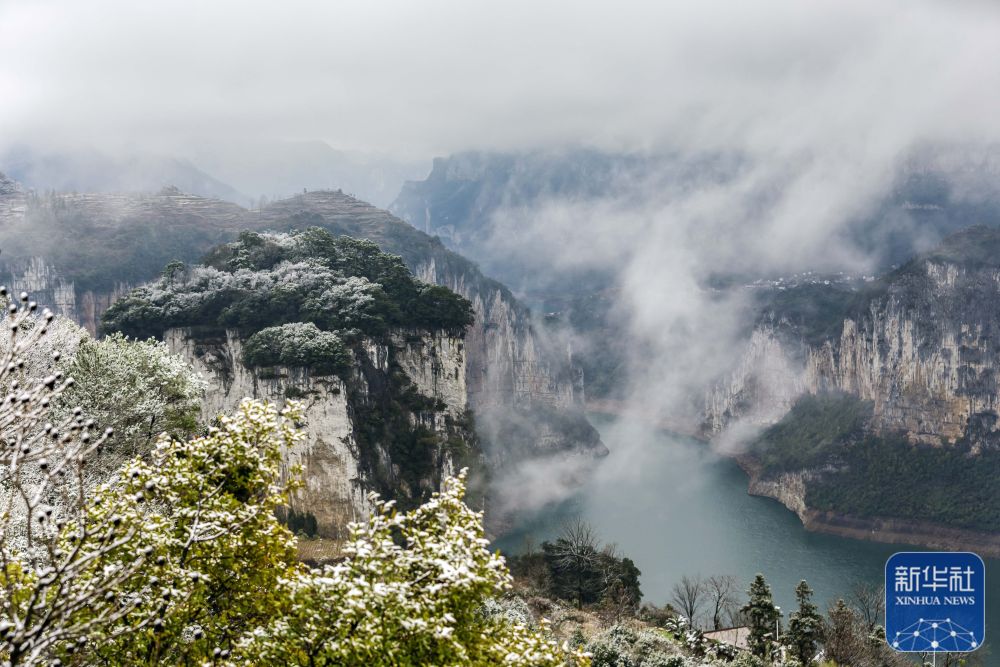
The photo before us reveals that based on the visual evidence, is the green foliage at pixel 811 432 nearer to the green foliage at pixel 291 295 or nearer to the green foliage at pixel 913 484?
the green foliage at pixel 913 484

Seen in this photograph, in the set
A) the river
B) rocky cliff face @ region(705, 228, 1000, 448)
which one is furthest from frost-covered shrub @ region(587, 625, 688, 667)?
rocky cliff face @ region(705, 228, 1000, 448)

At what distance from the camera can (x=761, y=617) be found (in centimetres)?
2977

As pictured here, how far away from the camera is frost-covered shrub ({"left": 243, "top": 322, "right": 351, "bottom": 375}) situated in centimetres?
4169

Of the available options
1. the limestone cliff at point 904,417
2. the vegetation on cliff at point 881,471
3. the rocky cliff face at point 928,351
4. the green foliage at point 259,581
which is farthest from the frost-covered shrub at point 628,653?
the rocky cliff face at point 928,351

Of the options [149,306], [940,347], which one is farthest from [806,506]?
[149,306]

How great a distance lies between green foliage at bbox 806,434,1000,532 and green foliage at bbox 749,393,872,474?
3023mm

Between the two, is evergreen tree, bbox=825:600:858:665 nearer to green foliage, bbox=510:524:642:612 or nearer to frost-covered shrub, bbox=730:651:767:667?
frost-covered shrub, bbox=730:651:767:667

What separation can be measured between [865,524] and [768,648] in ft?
229

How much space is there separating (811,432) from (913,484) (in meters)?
21.0

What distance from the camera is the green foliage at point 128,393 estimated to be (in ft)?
62.5

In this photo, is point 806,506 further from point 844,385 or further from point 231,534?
point 231,534

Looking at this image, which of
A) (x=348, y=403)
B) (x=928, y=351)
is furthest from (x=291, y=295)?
(x=928, y=351)

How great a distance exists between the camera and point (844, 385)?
409 ft

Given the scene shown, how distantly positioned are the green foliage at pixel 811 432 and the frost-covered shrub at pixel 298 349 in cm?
7993
